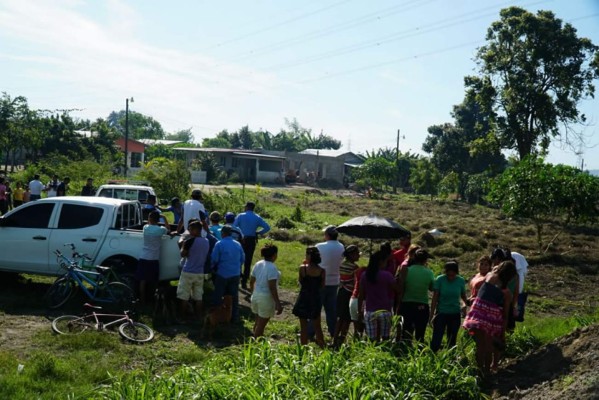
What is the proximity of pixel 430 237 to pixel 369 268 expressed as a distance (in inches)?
632

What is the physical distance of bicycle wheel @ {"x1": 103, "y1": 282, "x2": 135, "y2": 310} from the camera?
1056 cm

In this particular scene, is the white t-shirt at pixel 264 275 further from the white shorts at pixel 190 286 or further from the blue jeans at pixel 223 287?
the white shorts at pixel 190 286

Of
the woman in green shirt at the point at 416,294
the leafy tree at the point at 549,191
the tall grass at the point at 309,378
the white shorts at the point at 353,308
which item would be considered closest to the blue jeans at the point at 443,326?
the woman in green shirt at the point at 416,294

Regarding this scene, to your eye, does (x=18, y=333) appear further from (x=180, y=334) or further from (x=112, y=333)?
(x=180, y=334)

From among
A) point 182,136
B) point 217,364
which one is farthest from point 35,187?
point 182,136

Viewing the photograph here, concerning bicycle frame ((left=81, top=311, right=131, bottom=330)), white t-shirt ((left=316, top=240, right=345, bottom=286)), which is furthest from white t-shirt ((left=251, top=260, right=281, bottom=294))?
bicycle frame ((left=81, top=311, right=131, bottom=330))

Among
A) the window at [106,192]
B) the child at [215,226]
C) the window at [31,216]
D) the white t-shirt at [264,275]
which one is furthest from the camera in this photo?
the window at [106,192]

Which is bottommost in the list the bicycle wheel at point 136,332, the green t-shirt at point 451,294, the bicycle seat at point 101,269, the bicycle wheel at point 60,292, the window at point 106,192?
the bicycle wheel at point 136,332

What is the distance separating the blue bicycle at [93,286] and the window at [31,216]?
1.31 meters

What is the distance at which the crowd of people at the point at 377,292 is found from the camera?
317 inches

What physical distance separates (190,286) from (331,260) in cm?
232

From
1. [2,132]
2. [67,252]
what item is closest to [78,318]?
[67,252]

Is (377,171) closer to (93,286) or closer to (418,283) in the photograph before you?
(93,286)

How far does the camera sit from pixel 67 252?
37.4ft
